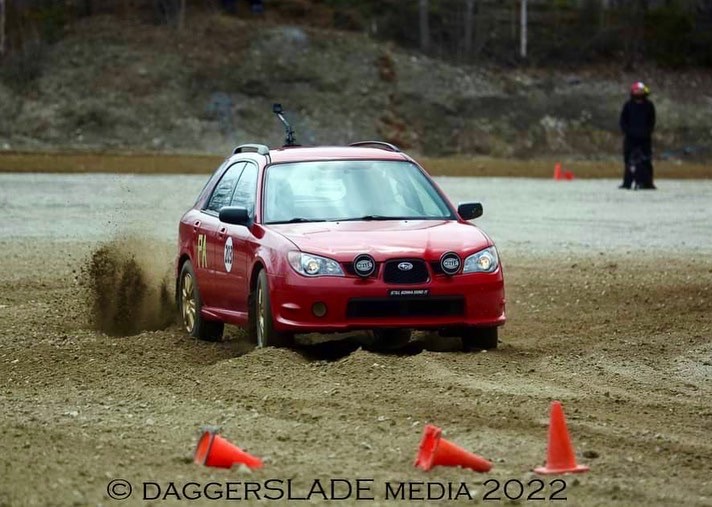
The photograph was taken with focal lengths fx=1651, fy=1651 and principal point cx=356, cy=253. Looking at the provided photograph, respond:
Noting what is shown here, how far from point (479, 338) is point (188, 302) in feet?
9.43

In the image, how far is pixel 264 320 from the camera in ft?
37.7

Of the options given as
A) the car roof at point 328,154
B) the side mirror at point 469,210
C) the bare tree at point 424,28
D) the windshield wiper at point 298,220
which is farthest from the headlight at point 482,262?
the bare tree at point 424,28

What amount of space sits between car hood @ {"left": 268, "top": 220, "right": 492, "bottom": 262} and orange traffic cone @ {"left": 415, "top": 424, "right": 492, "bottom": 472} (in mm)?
3772

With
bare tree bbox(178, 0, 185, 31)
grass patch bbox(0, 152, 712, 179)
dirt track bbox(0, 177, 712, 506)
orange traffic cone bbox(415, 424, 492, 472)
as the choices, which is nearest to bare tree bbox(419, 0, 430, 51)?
bare tree bbox(178, 0, 185, 31)

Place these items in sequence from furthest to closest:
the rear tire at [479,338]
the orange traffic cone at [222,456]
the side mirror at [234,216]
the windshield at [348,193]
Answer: the windshield at [348,193] → the side mirror at [234,216] → the rear tire at [479,338] → the orange traffic cone at [222,456]

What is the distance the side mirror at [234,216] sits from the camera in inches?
475

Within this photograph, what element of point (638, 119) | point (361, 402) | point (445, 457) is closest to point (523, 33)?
point (638, 119)

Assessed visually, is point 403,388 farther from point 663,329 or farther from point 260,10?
point 260,10

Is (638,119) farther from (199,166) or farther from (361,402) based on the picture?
(361,402)

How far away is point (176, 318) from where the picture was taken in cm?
1436

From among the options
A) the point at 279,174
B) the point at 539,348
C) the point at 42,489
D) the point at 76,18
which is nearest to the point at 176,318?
the point at 279,174

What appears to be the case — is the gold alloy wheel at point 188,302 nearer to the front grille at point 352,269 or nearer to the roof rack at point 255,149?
the roof rack at point 255,149

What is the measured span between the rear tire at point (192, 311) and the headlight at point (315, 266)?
188cm

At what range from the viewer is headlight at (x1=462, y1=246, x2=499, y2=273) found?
37.7ft
